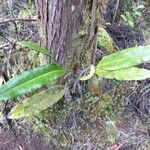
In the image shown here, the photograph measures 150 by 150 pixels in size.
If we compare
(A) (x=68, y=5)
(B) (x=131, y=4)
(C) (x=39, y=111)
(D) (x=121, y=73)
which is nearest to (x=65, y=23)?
(A) (x=68, y=5)

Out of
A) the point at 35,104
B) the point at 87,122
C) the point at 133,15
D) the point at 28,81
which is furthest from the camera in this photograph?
the point at 133,15

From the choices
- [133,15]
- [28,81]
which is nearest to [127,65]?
[28,81]

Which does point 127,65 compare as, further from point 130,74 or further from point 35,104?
point 35,104

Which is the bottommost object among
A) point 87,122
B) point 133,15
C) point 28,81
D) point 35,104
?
point 87,122

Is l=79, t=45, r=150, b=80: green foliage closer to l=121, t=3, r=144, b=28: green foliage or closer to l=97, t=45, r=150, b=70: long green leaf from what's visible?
l=97, t=45, r=150, b=70: long green leaf

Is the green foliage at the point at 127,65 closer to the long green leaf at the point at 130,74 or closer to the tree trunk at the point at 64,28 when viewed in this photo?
the long green leaf at the point at 130,74

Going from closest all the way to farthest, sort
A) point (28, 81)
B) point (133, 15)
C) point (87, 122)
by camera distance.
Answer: point (28, 81) → point (87, 122) → point (133, 15)
